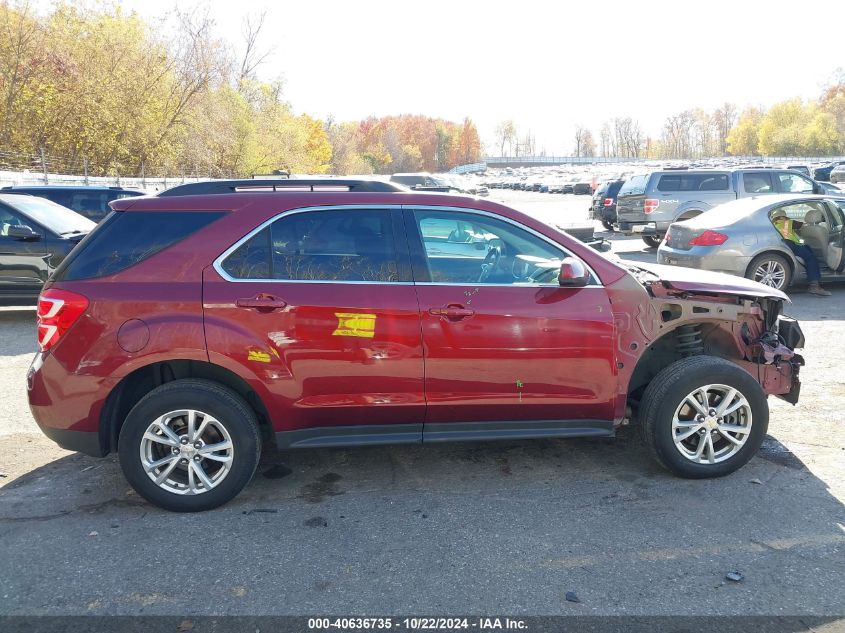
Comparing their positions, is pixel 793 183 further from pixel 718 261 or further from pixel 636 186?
pixel 718 261

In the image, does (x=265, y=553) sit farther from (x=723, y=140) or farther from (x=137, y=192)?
(x=723, y=140)

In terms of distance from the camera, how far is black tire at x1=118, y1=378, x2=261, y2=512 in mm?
3787

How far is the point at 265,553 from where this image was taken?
3.46 meters

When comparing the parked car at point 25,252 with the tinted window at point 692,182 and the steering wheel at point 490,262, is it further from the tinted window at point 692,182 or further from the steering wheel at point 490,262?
the tinted window at point 692,182

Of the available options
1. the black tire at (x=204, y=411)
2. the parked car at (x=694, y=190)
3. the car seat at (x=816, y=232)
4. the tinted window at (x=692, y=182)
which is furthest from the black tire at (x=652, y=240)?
the black tire at (x=204, y=411)

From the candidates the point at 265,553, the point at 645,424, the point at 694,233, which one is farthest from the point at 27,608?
the point at 694,233

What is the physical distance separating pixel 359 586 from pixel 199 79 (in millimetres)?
37507

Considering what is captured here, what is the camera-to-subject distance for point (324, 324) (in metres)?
3.85

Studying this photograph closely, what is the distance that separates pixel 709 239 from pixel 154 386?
8330mm

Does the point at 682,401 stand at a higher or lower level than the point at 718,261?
lower

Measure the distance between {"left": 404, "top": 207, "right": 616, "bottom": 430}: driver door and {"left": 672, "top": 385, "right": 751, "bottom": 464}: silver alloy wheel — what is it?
1.56ft

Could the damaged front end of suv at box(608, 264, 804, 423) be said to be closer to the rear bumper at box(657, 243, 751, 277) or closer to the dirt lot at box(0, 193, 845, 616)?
the dirt lot at box(0, 193, 845, 616)

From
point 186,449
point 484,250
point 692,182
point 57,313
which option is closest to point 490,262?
point 484,250

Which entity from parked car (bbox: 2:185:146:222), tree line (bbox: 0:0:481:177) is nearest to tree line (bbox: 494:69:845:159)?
tree line (bbox: 0:0:481:177)
